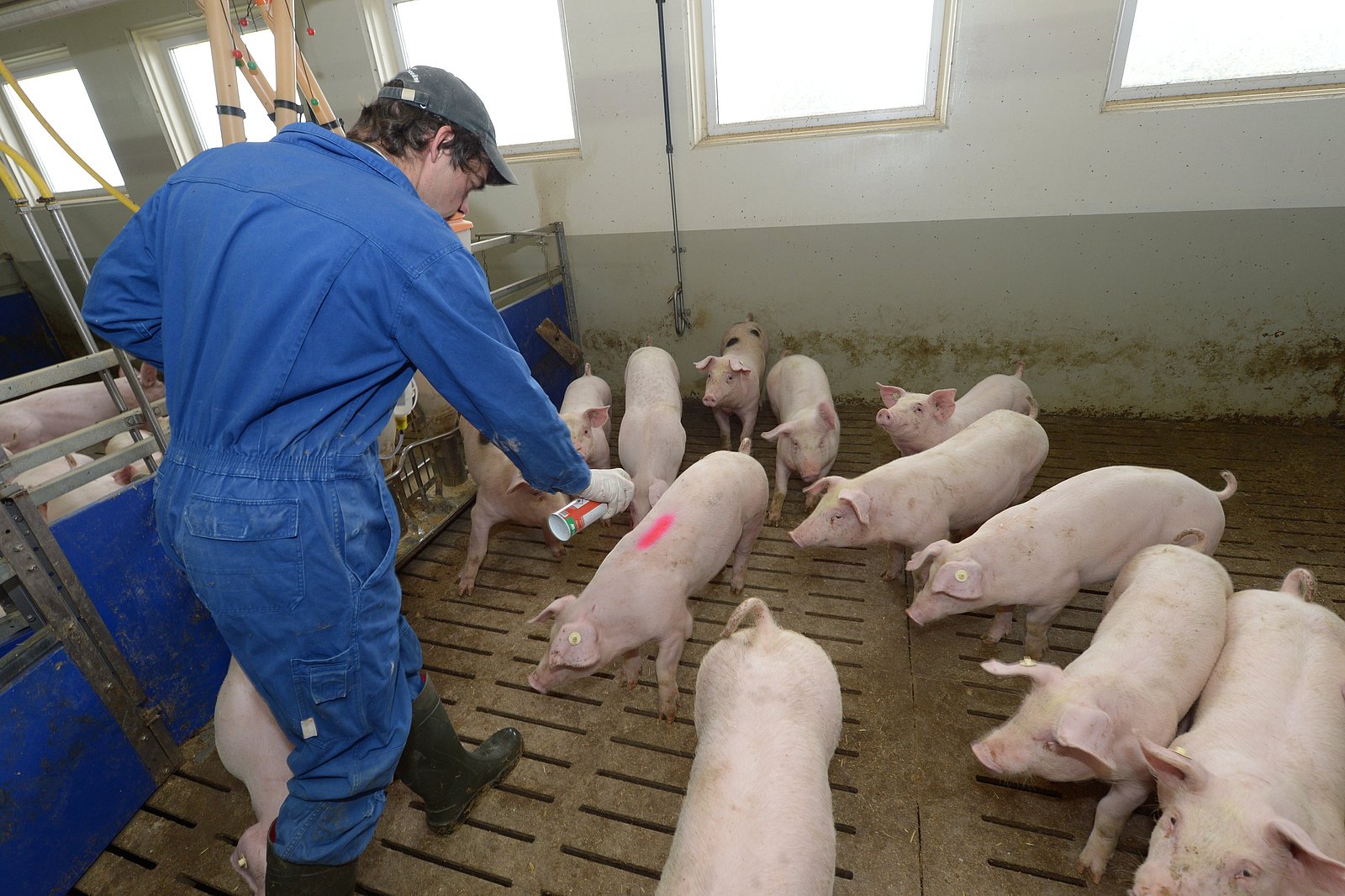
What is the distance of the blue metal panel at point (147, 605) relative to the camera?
7.27 ft

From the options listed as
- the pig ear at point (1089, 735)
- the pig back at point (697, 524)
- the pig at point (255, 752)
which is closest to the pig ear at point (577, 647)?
the pig back at point (697, 524)

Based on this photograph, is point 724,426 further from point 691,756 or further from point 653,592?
point 691,756

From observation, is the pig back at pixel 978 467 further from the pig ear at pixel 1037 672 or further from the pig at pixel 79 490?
the pig at pixel 79 490

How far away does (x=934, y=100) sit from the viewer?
449cm

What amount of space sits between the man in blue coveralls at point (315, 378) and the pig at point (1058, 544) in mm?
1809

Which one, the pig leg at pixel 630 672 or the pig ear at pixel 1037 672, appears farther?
the pig leg at pixel 630 672

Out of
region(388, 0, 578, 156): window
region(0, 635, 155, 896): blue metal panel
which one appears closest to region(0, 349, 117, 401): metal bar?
region(0, 635, 155, 896): blue metal panel

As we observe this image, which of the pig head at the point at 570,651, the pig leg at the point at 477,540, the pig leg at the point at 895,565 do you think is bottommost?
the pig leg at the point at 895,565

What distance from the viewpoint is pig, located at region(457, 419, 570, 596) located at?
3.33m

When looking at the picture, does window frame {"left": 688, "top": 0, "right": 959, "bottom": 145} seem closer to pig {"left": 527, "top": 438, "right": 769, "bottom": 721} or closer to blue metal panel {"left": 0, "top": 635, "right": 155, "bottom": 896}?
pig {"left": 527, "top": 438, "right": 769, "bottom": 721}

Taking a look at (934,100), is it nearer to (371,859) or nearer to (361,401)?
Answer: (361,401)

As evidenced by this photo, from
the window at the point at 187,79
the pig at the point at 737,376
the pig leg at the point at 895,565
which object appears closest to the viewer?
the pig leg at the point at 895,565

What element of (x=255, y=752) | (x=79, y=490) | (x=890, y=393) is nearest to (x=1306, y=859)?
(x=255, y=752)

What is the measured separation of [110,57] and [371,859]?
783 centimetres
